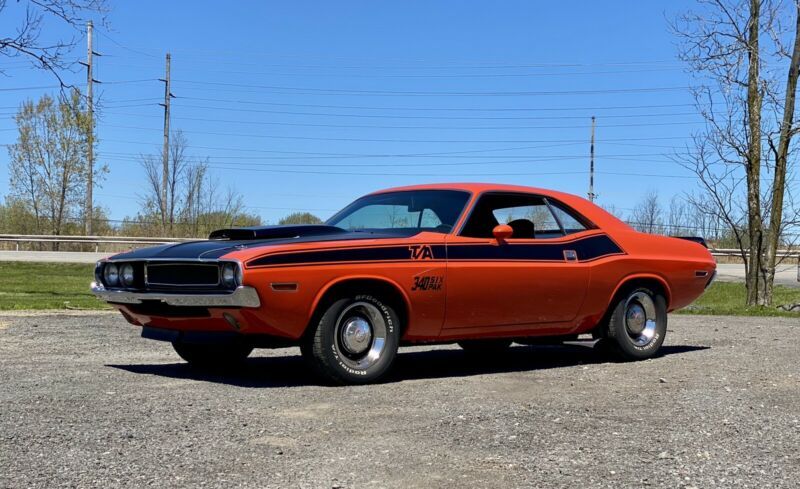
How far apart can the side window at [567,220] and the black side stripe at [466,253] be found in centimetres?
12

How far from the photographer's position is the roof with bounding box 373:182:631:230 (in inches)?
266

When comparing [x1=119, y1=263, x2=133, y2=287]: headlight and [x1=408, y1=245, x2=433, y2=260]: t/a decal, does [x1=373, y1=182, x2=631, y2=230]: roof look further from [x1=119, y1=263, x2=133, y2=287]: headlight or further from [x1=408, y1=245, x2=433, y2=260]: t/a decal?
[x1=119, y1=263, x2=133, y2=287]: headlight

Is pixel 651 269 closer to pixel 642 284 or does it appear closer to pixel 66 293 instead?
pixel 642 284

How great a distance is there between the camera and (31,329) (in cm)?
924

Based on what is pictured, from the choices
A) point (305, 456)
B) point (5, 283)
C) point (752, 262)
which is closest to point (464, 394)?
point (305, 456)

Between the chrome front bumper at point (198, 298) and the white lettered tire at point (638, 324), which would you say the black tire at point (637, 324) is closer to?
the white lettered tire at point (638, 324)

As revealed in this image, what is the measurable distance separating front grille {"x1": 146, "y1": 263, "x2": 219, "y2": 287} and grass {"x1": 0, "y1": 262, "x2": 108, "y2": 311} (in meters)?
7.36

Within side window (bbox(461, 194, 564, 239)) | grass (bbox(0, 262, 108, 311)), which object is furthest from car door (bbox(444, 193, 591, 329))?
grass (bbox(0, 262, 108, 311))

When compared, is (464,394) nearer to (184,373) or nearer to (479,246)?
(479,246)

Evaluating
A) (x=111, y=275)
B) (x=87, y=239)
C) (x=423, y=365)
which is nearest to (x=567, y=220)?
(x=423, y=365)

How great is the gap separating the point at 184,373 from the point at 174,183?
37964 millimetres

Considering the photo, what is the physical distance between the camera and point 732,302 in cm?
1847

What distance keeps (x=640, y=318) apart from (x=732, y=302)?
1215cm

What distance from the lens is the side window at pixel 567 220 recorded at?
7137mm
